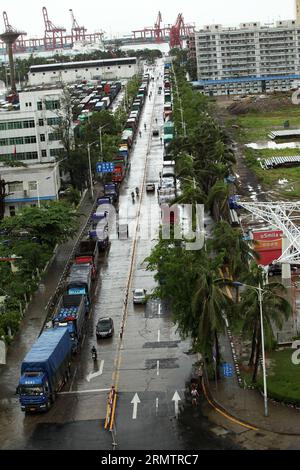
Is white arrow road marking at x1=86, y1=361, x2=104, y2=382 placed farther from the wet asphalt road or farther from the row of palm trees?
the row of palm trees

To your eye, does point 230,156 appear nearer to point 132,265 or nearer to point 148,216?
point 148,216

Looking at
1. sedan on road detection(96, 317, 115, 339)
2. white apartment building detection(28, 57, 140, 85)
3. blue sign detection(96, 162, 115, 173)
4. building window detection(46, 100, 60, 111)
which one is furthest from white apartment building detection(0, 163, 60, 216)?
white apartment building detection(28, 57, 140, 85)

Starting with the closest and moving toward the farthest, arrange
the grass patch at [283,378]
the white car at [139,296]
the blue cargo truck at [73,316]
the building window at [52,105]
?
the grass patch at [283,378]
the blue cargo truck at [73,316]
the white car at [139,296]
the building window at [52,105]

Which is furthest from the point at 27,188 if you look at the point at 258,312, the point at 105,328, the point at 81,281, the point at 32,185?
the point at 258,312

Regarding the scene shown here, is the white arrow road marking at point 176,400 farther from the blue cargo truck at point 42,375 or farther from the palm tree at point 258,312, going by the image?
the blue cargo truck at point 42,375

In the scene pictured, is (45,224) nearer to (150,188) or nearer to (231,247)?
(231,247)

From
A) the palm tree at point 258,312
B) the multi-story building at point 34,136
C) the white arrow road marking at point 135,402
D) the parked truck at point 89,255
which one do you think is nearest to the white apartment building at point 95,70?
the multi-story building at point 34,136
